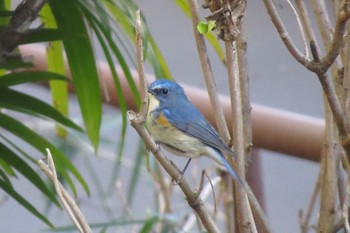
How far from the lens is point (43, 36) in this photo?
1.53m

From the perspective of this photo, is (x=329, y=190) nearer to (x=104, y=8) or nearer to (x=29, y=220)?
(x=104, y=8)

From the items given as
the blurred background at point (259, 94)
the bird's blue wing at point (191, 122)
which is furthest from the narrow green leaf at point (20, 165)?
the blurred background at point (259, 94)

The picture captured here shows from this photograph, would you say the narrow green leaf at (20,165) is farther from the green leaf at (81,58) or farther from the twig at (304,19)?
the twig at (304,19)

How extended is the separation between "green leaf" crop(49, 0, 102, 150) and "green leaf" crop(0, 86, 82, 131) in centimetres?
6

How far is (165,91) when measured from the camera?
6.10 feet

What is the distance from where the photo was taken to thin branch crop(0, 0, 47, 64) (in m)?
1.48

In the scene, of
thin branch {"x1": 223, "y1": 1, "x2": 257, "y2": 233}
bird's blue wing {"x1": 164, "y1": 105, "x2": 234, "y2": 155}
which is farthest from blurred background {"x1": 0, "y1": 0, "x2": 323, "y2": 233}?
thin branch {"x1": 223, "y1": 1, "x2": 257, "y2": 233}

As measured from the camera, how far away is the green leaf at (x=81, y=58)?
5.29 feet

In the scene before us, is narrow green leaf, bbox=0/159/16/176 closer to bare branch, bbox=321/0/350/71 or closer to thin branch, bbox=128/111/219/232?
thin branch, bbox=128/111/219/232

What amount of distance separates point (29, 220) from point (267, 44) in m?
1.43

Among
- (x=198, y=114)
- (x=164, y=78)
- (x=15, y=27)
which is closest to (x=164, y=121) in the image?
(x=198, y=114)

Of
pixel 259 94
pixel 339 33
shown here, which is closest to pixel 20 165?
pixel 339 33

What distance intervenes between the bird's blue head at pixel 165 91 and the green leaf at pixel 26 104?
23 cm

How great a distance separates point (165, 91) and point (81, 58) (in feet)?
0.94
